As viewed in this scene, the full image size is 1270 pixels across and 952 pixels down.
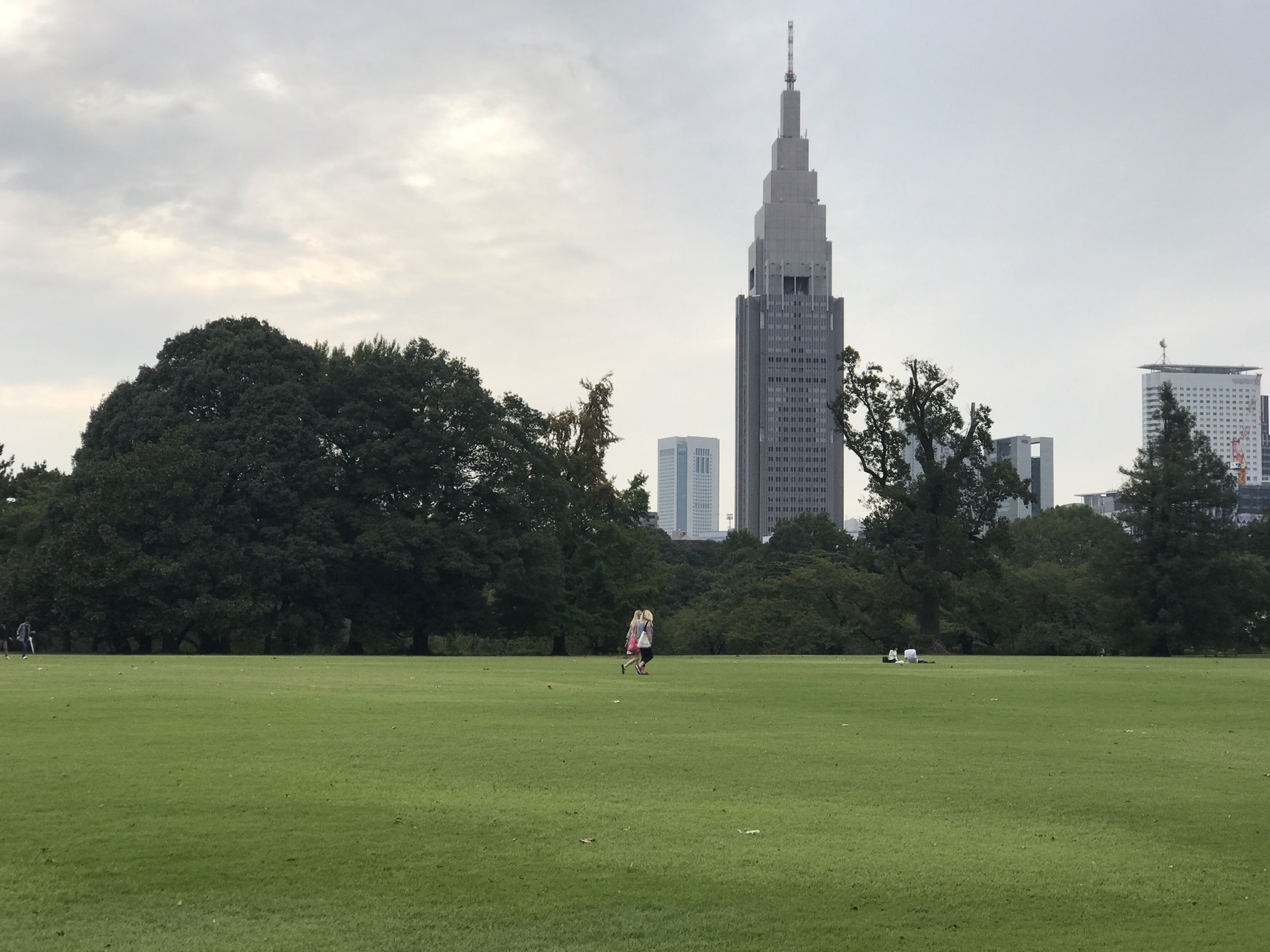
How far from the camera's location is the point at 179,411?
52.7 m

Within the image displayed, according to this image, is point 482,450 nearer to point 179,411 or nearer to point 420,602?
point 420,602

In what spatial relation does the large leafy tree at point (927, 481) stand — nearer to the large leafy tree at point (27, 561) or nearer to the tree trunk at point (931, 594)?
the tree trunk at point (931, 594)

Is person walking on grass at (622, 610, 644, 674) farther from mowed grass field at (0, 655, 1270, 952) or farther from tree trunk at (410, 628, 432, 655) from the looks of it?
tree trunk at (410, 628, 432, 655)

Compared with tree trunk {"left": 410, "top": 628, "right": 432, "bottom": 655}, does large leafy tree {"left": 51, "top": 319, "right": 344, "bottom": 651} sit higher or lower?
higher

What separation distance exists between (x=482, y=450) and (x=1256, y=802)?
4739cm

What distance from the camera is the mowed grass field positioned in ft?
21.2

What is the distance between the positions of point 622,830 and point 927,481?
54907mm

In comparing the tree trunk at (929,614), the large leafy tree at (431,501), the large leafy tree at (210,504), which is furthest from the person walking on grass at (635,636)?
the tree trunk at (929,614)

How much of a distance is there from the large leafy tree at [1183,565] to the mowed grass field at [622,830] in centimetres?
4983

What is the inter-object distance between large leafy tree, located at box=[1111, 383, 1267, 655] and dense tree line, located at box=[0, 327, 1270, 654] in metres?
0.14

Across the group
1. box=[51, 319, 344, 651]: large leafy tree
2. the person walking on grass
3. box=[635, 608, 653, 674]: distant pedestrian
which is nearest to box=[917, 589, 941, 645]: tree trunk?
box=[51, 319, 344, 651]: large leafy tree

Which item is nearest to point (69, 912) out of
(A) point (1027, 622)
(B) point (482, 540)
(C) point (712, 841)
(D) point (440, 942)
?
(D) point (440, 942)

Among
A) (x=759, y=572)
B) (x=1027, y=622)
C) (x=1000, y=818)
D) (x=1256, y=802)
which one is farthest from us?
(x=759, y=572)

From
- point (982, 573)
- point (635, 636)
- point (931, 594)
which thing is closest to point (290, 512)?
point (635, 636)
